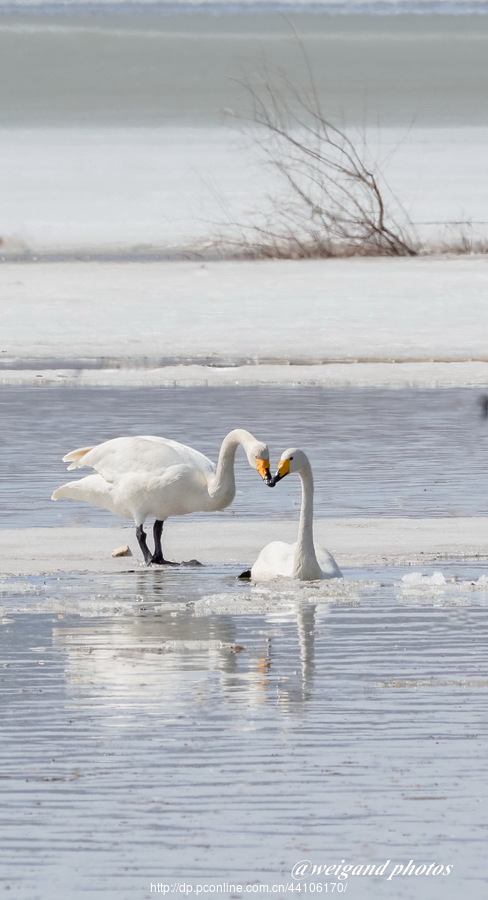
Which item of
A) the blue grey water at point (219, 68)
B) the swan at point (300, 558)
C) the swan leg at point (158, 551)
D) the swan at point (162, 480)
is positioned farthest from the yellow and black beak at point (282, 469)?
the blue grey water at point (219, 68)

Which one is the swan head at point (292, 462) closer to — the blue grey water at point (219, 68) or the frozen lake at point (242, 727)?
the frozen lake at point (242, 727)

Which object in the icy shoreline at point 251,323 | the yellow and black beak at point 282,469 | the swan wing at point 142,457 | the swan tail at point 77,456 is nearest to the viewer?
the yellow and black beak at point 282,469

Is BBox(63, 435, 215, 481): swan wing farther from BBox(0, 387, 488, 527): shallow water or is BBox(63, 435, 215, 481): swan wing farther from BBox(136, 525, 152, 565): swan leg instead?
BBox(0, 387, 488, 527): shallow water

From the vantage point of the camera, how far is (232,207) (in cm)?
3116

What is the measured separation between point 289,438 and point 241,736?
7.64 meters

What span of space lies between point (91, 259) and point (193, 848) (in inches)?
891

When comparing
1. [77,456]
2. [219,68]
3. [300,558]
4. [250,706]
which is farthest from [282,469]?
[219,68]

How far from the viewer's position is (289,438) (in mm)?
13555

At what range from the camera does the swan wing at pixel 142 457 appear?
952 centimetres

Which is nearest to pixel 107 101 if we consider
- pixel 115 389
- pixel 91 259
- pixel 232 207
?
pixel 232 207

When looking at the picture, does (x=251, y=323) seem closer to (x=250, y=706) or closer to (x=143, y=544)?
(x=143, y=544)

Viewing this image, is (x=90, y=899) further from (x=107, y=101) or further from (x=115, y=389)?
→ (x=107, y=101)

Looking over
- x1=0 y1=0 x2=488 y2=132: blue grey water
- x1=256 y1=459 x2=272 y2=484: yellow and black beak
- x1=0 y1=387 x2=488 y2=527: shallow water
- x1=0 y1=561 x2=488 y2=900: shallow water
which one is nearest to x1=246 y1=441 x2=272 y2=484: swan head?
x1=256 y1=459 x2=272 y2=484: yellow and black beak

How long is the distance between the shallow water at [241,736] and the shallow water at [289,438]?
2.44 m
